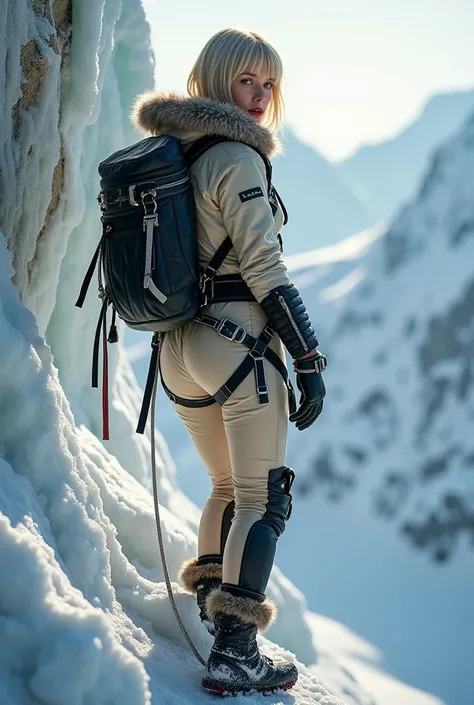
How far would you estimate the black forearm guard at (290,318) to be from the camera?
9.15 ft

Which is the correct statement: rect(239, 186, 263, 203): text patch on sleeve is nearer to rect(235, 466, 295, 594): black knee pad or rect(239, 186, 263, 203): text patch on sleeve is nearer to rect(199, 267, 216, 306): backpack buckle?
rect(199, 267, 216, 306): backpack buckle

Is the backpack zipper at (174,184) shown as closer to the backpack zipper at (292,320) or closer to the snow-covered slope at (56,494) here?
the backpack zipper at (292,320)

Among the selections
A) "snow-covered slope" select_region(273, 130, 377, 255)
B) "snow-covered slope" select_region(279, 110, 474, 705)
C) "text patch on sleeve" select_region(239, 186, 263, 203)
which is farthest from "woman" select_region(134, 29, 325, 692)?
"snow-covered slope" select_region(273, 130, 377, 255)

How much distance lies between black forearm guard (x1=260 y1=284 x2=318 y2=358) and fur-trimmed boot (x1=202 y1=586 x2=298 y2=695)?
0.85 meters

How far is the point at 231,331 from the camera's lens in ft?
9.23

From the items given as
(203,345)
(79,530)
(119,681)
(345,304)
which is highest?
(345,304)

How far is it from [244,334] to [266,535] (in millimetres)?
680

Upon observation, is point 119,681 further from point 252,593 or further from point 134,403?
point 134,403

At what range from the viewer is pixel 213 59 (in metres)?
2.95

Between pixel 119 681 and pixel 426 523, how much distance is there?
20166mm

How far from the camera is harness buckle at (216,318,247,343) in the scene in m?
2.81

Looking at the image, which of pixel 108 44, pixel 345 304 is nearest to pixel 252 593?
pixel 108 44

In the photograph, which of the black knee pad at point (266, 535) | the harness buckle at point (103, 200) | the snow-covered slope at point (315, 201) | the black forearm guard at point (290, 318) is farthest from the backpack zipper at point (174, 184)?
the snow-covered slope at point (315, 201)

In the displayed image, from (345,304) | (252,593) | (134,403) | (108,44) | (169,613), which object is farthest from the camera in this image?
(345,304)
